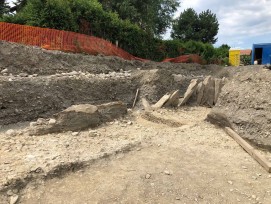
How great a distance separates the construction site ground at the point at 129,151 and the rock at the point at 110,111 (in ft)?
0.56

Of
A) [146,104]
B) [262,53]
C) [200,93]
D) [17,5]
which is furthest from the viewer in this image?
[17,5]

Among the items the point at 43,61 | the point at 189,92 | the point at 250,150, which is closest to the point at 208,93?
the point at 189,92

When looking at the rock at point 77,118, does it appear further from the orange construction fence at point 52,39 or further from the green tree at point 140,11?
the green tree at point 140,11

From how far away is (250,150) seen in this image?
4.66m

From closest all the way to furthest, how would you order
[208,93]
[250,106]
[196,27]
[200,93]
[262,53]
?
[250,106] → [200,93] → [208,93] → [262,53] → [196,27]

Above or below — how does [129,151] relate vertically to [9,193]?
above

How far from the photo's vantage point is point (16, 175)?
3408 mm

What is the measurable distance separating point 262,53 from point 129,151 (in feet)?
53.0

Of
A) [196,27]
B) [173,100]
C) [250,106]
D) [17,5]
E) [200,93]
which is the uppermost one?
[196,27]

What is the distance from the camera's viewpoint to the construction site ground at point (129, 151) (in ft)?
11.1

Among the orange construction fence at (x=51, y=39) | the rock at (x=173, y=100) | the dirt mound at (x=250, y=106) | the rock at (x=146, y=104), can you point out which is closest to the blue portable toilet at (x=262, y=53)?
the orange construction fence at (x=51, y=39)

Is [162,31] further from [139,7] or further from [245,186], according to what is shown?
[245,186]

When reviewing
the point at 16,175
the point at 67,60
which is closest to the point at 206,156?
the point at 16,175

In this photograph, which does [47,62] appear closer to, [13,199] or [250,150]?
[13,199]
